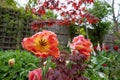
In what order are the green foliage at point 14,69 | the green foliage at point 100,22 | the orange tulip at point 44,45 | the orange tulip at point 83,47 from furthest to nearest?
1. the green foliage at point 100,22
2. the green foliage at point 14,69
3. the orange tulip at point 83,47
4. the orange tulip at point 44,45

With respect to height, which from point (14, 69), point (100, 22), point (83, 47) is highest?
point (100, 22)

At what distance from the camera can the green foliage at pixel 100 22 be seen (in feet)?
39.8

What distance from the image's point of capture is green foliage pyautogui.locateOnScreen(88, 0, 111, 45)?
12.1m

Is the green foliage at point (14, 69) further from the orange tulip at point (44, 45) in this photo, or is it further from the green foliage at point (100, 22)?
the green foliage at point (100, 22)

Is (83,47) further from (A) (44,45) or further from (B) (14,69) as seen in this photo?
(B) (14,69)

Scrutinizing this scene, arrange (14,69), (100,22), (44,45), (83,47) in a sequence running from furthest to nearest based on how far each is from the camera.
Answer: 1. (100,22)
2. (14,69)
3. (83,47)
4. (44,45)

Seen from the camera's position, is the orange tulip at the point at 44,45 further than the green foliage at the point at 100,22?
No

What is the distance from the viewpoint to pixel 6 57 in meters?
2.84

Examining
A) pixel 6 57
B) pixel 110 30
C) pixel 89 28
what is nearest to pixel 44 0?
pixel 6 57

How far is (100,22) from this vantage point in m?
12.3

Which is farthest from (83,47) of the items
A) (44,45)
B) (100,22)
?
(100,22)

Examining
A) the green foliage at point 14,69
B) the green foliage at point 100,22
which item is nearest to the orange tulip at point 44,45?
the green foliage at point 14,69

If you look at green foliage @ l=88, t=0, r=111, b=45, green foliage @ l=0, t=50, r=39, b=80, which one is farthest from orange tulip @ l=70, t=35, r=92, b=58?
green foliage @ l=88, t=0, r=111, b=45

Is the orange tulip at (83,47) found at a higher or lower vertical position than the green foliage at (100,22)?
lower
